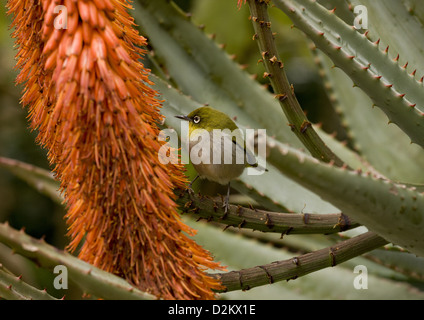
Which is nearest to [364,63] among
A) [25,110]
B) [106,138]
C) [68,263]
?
[106,138]

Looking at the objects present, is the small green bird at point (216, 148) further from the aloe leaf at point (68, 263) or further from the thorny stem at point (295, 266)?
the aloe leaf at point (68, 263)

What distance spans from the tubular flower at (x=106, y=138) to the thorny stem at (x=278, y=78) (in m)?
0.29

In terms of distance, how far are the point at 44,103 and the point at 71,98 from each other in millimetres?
136

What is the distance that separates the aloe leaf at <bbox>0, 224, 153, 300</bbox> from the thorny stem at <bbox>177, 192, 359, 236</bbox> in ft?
0.98

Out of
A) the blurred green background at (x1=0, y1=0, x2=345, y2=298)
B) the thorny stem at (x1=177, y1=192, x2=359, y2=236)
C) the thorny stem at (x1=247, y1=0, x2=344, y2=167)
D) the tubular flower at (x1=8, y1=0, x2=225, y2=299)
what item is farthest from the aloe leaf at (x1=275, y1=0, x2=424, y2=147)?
the blurred green background at (x1=0, y1=0, x2=345, y2=298)

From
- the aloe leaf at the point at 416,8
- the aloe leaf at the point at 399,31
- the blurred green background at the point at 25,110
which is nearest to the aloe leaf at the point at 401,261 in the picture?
the aloe leaf at the point at 399,31

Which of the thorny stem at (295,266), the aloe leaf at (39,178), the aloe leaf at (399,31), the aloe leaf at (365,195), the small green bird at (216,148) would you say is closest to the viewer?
the aloe leaf at (365,195)

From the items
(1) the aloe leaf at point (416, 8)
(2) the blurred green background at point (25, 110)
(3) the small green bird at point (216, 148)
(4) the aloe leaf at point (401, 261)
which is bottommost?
(4) the aloe leaf at point (401, 261)

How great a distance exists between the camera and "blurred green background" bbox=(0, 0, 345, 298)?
275 cm

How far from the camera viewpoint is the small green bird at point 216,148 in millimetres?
1451

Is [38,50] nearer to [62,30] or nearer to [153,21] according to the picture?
[62,30]

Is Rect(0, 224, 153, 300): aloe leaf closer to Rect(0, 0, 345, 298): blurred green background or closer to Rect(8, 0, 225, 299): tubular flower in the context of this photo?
Rect(8, 0, 225, 299): tubular flower
